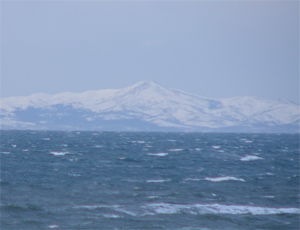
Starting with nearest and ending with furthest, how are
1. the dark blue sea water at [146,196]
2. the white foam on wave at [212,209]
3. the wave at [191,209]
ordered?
the dark blue sea water at [146,196], the wave at [191,209], the white foam on wave at [212,209]

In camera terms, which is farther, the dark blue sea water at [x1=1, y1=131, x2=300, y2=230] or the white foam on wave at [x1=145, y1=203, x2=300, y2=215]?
the white foam on wave at [x1=145, y1=203, x2=300, y2=215]

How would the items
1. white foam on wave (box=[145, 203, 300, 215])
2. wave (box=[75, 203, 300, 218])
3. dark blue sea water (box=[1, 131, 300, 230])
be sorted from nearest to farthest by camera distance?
dark blue sea water (box=[1, 131, 300, 230]), wave (box=[75, 203, 300, 218]), white foam on wave (box=[145, 203, 300, 215])

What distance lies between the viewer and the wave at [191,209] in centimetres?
2697

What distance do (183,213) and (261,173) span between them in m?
20.4

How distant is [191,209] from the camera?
28078 mm

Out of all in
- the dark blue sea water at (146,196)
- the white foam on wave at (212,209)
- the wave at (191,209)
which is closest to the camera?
the dark blue sea water at (146,196)

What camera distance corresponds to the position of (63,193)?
31.7m

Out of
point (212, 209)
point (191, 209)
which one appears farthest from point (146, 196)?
point (212, 209)

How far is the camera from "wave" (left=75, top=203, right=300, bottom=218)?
2697 centimetres

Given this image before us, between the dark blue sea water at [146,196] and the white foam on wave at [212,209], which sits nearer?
the dark blue sea water at [146,196]

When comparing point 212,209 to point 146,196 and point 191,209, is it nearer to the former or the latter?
point 191,209

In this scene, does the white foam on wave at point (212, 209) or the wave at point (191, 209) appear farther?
the white foam on wave at point (212, 209)

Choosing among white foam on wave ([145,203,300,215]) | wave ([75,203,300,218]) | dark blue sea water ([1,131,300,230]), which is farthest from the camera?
white foam on wave ([145,203,300,215])

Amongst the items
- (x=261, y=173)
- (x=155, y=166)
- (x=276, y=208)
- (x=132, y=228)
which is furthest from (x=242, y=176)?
(x=132, y=228)
